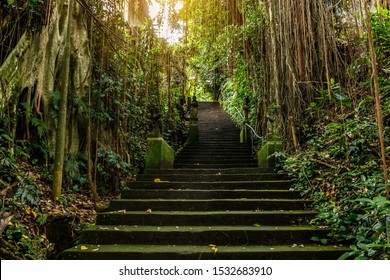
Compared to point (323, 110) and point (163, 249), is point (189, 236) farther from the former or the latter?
point (323, 110)

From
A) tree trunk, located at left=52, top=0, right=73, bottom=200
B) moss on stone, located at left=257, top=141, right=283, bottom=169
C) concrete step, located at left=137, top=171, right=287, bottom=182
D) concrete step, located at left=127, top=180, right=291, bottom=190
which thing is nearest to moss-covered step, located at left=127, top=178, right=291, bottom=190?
concrete step, located at left=127, top=180, right=291, bottom=190

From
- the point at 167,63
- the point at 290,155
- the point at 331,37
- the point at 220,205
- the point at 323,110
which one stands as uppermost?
the point at 167,63

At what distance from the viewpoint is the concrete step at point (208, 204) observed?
4047mm

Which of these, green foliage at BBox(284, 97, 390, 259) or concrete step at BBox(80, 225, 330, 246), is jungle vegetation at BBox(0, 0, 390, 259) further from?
concrete step at BBox(80, 225, 330, 246)

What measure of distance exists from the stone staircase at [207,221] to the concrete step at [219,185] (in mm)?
15

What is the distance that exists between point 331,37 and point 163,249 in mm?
4421

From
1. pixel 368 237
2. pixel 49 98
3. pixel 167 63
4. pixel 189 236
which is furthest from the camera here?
pixel 167 63

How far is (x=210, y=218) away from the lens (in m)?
3.73

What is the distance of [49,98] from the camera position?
4410 millimetres

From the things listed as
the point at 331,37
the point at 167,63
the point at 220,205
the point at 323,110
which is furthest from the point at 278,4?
the point at 220,205

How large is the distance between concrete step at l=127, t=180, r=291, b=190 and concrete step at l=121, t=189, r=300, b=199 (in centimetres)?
26

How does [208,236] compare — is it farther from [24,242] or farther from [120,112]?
[120,112]

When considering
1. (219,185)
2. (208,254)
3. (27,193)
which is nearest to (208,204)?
(219,185)

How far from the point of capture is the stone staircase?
120 inches
